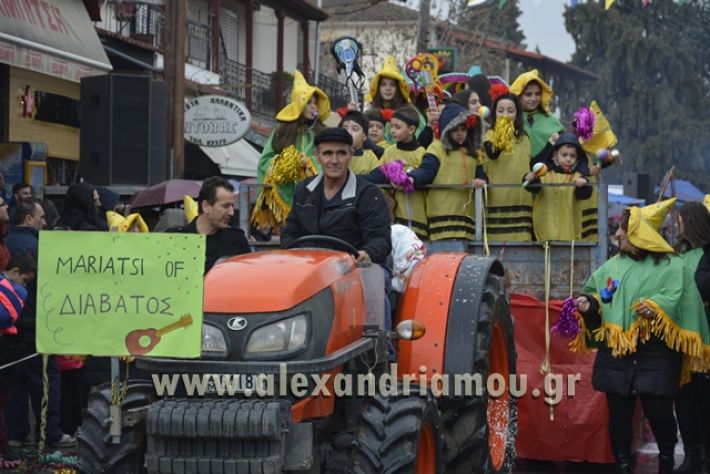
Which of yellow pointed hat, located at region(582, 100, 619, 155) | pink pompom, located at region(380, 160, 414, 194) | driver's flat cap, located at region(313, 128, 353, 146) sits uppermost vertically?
yellow pointed hat, located at region(582, 100, 619, 155)

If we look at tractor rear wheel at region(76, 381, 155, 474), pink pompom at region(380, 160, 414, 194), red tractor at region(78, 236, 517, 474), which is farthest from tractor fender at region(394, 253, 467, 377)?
pink pompom at region(380, 160, 414, 194)

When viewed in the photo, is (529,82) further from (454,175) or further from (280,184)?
(280,184)

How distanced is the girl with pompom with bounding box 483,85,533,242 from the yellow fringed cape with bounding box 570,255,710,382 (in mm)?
1505

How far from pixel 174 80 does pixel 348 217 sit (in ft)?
32.3

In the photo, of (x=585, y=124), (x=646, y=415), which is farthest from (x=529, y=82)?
(x=646, y=415)

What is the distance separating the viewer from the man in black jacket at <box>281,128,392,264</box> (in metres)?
7.82

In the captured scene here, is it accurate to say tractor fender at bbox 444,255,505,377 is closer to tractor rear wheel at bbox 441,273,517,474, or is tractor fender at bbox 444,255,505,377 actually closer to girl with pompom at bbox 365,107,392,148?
tractor rear wheel at bbox 441,273,517,474

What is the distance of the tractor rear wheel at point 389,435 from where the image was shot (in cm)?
658

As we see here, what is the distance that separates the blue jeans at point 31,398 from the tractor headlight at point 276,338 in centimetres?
443

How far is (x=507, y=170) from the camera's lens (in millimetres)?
11398

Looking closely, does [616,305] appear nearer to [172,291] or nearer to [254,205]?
[254,205]

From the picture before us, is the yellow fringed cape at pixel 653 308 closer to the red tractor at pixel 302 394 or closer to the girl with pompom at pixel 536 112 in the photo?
the red tractor at pixel 302 394

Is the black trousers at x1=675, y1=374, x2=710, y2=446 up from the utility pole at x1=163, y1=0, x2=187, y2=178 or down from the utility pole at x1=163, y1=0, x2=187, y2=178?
down

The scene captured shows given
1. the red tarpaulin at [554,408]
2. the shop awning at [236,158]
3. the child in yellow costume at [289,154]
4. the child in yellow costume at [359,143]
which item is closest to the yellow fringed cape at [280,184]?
the child in yellow costume at [289,154]
